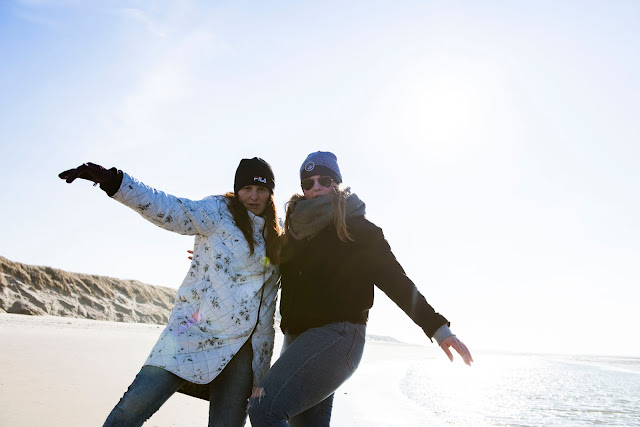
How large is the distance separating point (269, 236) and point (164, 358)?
92 cm

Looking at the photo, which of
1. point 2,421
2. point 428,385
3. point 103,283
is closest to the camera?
point 2,421

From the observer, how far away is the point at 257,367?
2926mm

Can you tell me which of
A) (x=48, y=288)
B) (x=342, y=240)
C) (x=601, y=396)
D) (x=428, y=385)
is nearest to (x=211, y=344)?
(x=342, y=240)

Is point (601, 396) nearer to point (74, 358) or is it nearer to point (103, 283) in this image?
point (74, 358)

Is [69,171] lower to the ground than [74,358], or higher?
higher

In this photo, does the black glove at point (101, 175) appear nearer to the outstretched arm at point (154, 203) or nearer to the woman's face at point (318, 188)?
the outstretched arm at point (154, 203)

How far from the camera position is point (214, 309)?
277cm

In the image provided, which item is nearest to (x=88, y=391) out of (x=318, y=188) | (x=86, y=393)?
(x=86, y=393)

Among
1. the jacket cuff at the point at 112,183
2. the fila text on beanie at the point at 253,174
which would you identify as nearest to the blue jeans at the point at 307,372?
the fila text on beanie at the point at 253,174

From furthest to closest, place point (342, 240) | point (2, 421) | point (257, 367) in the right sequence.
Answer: point (2, 421) < point (257, 367) < point (342, 240)

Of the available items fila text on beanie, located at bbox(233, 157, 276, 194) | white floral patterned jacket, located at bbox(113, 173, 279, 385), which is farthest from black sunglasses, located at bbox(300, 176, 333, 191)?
white floral patterned jacket, located at bbox(113, 173, 279, 385)

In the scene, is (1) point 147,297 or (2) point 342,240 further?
(1) point 147,297

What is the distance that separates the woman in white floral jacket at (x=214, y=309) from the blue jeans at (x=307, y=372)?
19.9 inches

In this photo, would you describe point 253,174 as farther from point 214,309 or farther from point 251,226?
point 214,309
